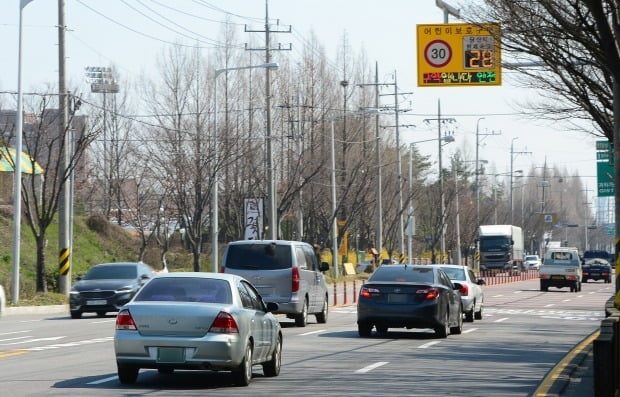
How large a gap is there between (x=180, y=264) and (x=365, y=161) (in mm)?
16168

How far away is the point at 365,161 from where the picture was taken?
8119cm

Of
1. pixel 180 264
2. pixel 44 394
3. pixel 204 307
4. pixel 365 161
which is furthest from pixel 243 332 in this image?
pixel 365 161

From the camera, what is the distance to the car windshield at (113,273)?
34.8 m

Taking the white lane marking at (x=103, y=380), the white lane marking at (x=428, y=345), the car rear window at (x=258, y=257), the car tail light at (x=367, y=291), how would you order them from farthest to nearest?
the car rear window at (x=258, y=257) < the car tail light at (x=367, y=291) < the white lane marking at (x=428, y=345) < the white lane marking at (x=103, y=380)

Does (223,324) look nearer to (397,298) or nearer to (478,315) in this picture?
(397,298)

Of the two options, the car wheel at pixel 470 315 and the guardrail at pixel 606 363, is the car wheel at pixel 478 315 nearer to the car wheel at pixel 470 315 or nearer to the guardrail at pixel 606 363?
the car wheel at pixel 470 315

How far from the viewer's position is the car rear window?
28516mm

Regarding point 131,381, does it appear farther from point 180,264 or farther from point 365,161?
point 365,161

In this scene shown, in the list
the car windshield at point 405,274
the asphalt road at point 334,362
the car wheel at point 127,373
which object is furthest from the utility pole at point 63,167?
the car wheel at point 127,373

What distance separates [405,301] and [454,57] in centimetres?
915

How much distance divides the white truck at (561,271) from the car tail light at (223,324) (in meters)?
49.6

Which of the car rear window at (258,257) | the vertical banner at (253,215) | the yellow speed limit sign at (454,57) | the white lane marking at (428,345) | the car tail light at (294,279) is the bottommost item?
the white lane marking at (428,345)

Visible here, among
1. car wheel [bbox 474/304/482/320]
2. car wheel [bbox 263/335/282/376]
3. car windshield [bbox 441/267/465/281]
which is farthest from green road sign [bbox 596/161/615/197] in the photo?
car wheel [bbox 263/335/282/376]

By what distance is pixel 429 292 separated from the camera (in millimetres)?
25562
